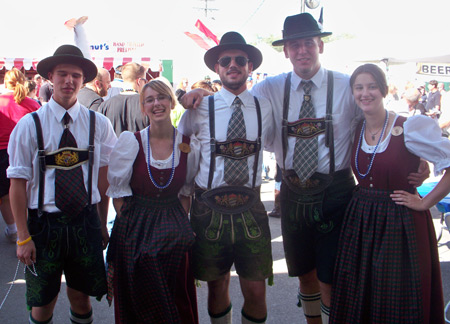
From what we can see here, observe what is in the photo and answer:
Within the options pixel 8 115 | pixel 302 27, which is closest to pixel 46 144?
pixel 302 27

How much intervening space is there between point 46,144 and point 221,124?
90 centimetres

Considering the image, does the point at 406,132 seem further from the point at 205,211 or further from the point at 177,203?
the point at 177,203

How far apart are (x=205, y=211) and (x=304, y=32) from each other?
46.5 inches

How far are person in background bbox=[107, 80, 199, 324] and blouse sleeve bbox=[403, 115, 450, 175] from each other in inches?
44.6

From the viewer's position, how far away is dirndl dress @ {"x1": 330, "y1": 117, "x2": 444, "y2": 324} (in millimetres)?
1961

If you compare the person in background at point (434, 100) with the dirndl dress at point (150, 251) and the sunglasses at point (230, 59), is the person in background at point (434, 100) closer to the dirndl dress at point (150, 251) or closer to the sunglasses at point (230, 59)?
the sunglasses at point (230, 59)

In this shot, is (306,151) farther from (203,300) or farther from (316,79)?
(203,300)

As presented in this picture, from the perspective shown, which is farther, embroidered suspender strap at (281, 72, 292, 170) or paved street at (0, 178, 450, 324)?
paved street at (0, 178, 450, 324)

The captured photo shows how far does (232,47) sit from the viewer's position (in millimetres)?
2193

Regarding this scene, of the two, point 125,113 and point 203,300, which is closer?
point 203,300

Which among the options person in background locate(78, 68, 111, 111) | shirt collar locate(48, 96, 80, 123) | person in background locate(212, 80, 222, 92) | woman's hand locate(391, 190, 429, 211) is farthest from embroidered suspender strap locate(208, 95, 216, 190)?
person in background locate(212, 80, 222, 92)

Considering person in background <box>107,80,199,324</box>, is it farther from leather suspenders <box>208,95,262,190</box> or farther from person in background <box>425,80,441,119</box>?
person in background <box>425,80,441,119</box>

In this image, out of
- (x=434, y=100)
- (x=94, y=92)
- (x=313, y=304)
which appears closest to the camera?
(x=313, y=304)

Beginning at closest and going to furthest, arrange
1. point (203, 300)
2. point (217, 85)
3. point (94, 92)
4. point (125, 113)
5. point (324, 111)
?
1. point (324, 111)
2. point (203, 300)
3. point (125, 113)
4. point (94, 92)
5. point (217, 85)
